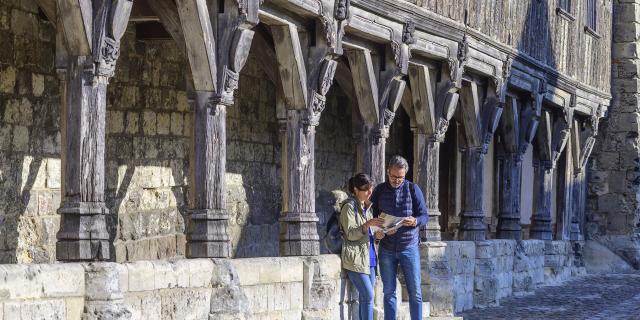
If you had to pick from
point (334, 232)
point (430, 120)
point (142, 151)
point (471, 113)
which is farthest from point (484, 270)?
point (334, 232)

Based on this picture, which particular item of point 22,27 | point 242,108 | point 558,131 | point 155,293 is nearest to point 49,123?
point 22,27

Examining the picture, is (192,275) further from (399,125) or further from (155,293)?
(399,125)

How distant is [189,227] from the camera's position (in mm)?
10695

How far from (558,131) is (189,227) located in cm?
1213

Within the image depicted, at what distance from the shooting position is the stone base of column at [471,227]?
57.6 feet

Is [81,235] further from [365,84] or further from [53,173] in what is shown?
[365,84]

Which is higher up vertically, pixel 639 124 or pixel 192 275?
pixel 639 124

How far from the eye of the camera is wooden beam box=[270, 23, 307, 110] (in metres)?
12.1

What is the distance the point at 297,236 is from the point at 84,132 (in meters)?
3.50

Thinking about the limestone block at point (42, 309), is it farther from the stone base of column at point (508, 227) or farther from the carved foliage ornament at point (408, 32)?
the stone base of column at point (508, 227)

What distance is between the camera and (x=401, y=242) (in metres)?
11.0

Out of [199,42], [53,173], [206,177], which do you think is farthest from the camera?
[53,173]

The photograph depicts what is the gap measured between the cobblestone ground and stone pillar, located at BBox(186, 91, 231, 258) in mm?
5197

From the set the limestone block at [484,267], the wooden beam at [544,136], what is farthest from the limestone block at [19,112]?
the wooden beam at [544,136]
